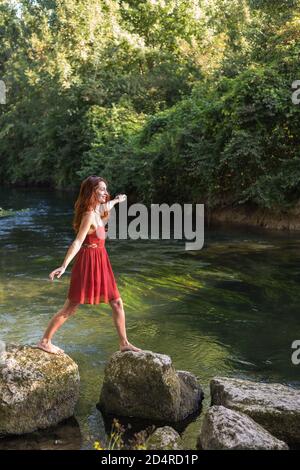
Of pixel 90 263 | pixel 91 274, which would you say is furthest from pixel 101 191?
pixel 91 274

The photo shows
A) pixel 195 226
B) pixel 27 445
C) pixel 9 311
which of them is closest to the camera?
pixel 27 445

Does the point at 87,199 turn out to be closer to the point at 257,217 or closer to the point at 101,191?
the point at 101,191

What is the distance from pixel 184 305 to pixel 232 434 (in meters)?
5.33

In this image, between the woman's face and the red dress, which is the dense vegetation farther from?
the red dress

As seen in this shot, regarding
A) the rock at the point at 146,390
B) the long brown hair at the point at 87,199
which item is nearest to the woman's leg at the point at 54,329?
the rock at the point at 146,390

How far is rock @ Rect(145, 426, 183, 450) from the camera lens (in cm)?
484

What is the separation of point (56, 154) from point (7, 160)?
1094cm

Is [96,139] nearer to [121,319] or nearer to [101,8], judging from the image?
[101,8]

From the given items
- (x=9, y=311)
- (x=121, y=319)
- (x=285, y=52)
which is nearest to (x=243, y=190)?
(x=285, y=52)

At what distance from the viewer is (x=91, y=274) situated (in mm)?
6199

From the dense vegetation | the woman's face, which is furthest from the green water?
the dense vegetation

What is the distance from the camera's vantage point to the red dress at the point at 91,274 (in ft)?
20.3

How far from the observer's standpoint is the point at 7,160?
4059 cm

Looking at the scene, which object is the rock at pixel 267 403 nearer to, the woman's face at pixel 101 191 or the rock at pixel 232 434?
the rock at pixel 232 434
